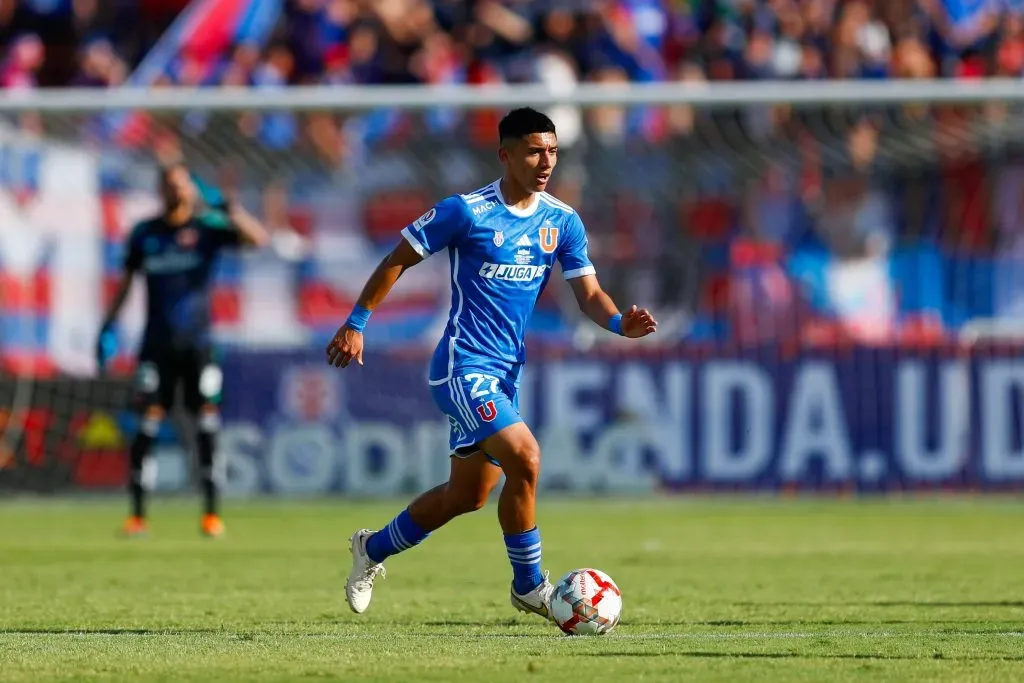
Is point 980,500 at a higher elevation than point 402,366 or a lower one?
lower

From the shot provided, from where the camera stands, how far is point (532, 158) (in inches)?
285

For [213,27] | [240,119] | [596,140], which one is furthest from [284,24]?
[596,140]

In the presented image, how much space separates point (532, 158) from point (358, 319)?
3.19 ft

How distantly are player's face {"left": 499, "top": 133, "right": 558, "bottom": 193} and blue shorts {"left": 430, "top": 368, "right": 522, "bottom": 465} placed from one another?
0.82 meters

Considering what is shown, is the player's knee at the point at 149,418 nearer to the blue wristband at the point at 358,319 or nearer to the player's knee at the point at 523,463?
the blue wristband at the point at 358,319

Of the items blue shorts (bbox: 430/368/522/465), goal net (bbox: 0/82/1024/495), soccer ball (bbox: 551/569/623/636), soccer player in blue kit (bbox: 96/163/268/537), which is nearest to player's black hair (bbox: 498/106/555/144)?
blue shorts (bbox: 430/368/522/465)

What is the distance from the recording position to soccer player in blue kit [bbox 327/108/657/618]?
7.14 meters

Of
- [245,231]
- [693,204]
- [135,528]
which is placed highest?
[693,204]

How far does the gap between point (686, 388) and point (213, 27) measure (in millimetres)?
6782

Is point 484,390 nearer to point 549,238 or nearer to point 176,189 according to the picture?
point 549,238

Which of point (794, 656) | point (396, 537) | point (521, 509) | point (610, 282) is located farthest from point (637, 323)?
point (610, 282)

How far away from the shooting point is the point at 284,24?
1856 centimetres

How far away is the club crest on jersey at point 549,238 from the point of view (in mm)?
7488

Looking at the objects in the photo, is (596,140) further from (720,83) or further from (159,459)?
(159,459)
